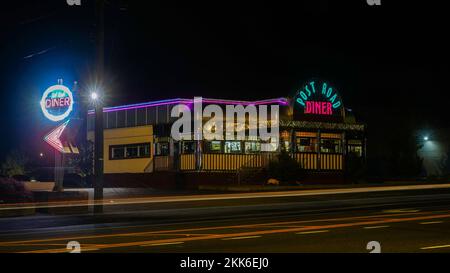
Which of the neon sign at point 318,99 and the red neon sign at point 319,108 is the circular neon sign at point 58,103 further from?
the red neon sign at point 319,108

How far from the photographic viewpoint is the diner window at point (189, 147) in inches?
1670

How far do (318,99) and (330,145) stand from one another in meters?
3.52

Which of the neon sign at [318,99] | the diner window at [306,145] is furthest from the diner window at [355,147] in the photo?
the neon sign at [318,99]

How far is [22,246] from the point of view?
1462 cm

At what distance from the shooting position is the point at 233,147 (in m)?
43.4

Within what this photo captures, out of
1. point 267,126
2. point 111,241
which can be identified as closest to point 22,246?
point 111,241

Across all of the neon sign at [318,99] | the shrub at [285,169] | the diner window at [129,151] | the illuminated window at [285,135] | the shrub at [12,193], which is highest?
the neon sign at [318,99]

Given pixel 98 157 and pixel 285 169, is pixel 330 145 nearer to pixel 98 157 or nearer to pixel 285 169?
pixel 285 169

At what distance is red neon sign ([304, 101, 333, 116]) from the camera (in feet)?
146

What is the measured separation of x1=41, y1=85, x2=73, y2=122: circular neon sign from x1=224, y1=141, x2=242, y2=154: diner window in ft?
37.8

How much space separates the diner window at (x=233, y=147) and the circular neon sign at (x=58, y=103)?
1153 cm

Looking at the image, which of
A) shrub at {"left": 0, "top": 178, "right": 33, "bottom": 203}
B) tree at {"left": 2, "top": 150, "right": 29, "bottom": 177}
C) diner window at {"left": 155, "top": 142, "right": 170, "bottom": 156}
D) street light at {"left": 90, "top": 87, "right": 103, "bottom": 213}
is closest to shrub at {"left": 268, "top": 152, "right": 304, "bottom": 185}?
diner window at {"left": 155, "top": 142, "right": 170, "bottom": 156}

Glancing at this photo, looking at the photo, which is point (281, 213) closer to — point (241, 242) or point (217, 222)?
point (217, 222)

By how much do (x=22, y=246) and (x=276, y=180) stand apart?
27608 mm
